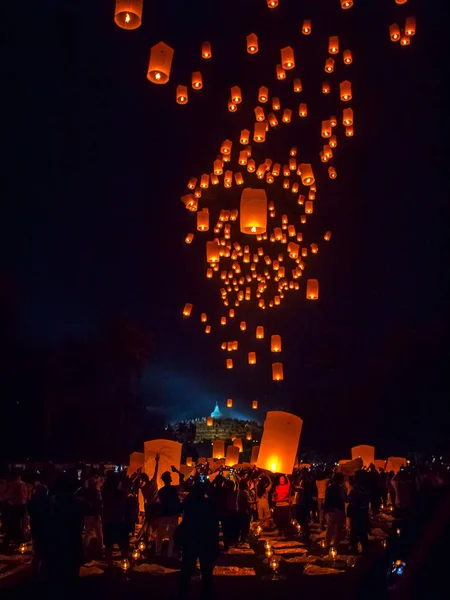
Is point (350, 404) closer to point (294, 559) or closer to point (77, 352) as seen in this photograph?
point (77, 352)

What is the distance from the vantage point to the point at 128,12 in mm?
7531

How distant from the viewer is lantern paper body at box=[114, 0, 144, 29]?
7.50 metres

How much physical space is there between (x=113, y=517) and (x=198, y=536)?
1.99 metres

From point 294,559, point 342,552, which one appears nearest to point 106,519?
point 294,559

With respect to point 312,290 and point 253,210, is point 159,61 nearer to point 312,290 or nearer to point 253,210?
point 253,210

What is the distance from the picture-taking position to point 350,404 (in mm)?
40500

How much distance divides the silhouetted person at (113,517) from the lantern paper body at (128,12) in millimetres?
5821

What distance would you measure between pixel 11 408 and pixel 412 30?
19.7m

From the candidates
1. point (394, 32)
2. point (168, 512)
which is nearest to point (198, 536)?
point (168, 512)

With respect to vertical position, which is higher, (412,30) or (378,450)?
(412,30)

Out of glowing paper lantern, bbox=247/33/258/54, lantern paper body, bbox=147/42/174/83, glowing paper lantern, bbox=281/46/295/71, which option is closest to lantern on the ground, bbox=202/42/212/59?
glowing paper lantern, bbox=247/33/258/54

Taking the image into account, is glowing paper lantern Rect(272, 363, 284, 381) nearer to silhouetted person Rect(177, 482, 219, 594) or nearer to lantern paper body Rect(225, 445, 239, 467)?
lantern paper body Rect(225, 445, 239, 467)

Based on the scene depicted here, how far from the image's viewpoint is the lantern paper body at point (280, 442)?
1195 centimetres

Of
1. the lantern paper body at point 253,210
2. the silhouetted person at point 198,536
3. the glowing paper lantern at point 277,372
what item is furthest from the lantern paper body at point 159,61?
the glowing paper lantern at point 277,372
